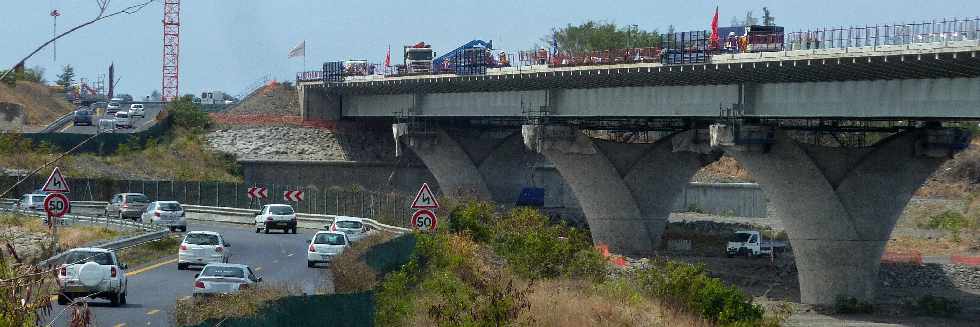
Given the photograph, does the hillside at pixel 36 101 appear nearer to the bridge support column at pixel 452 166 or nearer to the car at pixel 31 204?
the bridge support column at pixel 452 166

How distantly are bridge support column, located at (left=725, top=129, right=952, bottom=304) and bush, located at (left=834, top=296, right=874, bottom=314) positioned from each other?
0.90 meters

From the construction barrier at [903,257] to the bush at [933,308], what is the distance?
1223 cm

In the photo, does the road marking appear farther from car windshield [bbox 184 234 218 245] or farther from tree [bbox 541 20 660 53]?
tree [bbox 541 20 660 53]

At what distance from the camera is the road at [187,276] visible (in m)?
29.2

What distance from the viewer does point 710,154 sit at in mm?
67875

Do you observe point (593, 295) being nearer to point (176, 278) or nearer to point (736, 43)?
point (176, 278)

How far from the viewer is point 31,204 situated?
66312 millimetres

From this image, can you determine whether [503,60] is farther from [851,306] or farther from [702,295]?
[702,295]

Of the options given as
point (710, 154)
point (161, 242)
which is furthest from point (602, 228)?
point (161, 242)

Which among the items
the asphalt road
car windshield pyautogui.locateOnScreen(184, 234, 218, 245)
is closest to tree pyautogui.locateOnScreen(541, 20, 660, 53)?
the asphalt road

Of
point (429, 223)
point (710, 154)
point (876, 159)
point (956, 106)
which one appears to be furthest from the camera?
point (710, 154)

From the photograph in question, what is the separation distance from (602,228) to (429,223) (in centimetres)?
3561

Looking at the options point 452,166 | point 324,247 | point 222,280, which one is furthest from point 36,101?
point 222,280

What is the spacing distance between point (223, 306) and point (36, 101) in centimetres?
10943
